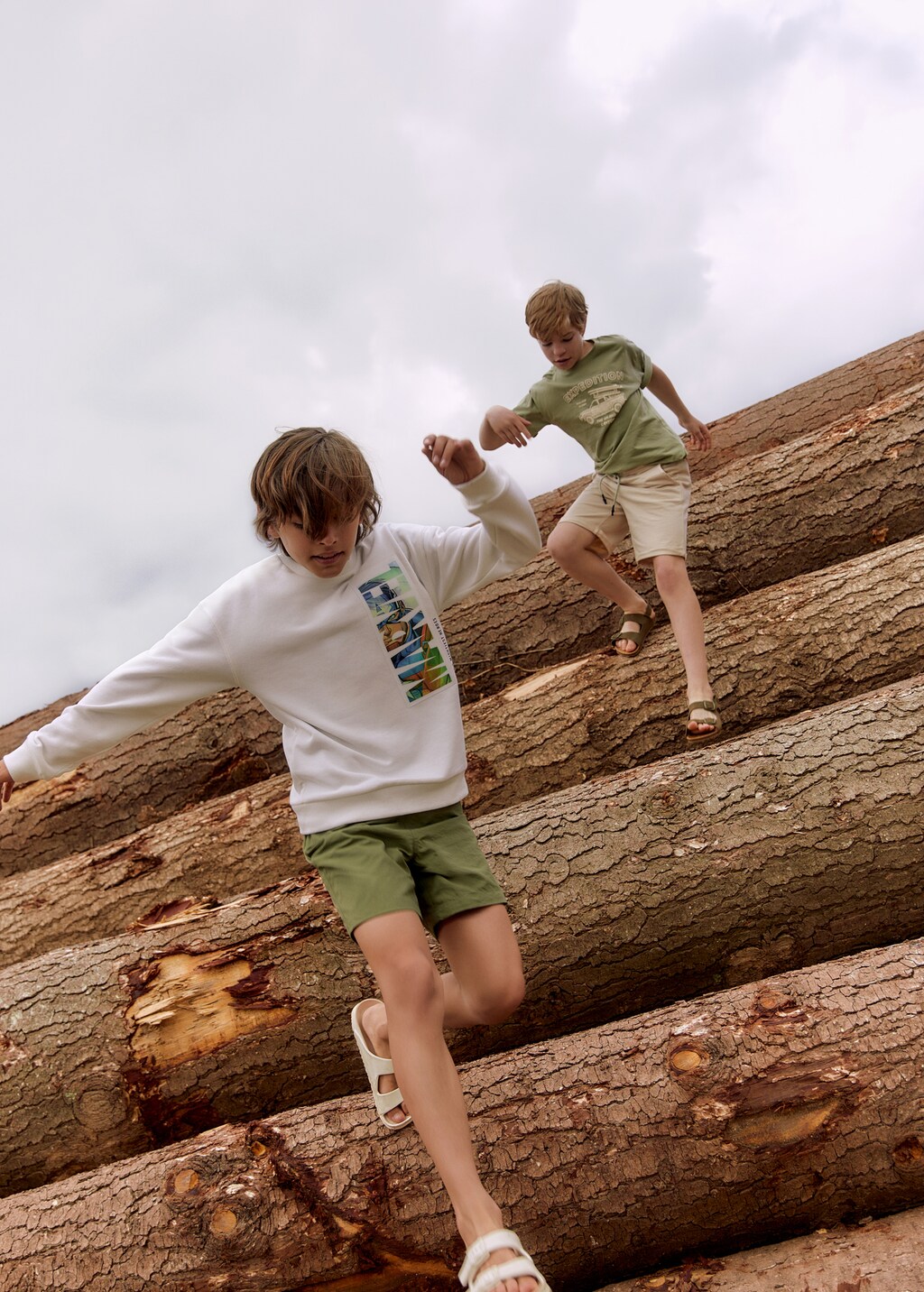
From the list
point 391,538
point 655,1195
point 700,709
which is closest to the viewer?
point 655,1195

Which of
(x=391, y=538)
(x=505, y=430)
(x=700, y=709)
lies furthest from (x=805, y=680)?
(x=391, y=538)

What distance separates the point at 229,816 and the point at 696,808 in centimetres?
230

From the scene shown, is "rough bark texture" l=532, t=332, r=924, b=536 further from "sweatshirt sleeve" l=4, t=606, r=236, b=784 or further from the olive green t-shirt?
"sweatshirt sleeve" l=4, t=606, r=236, b=784

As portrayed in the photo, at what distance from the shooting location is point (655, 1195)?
8.12 ft

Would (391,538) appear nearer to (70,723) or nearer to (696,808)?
(70,723)

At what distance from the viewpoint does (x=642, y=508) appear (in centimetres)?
407

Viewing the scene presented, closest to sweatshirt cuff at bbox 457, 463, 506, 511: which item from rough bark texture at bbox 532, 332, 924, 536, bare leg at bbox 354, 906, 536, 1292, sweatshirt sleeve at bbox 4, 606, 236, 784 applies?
sweatshirt sleeve at bbox 4, 606, 236, 784

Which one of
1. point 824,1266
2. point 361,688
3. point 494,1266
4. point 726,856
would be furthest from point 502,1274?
point 726,856

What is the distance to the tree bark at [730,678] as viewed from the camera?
3936 millimetres

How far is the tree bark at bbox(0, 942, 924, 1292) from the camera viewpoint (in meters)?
2.43

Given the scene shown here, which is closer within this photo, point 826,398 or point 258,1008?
point 258,1008

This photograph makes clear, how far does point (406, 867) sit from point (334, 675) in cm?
Answer: 53

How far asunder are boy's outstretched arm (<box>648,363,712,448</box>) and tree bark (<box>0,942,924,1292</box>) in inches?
106

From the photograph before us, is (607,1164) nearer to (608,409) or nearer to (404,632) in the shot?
(404,632)
